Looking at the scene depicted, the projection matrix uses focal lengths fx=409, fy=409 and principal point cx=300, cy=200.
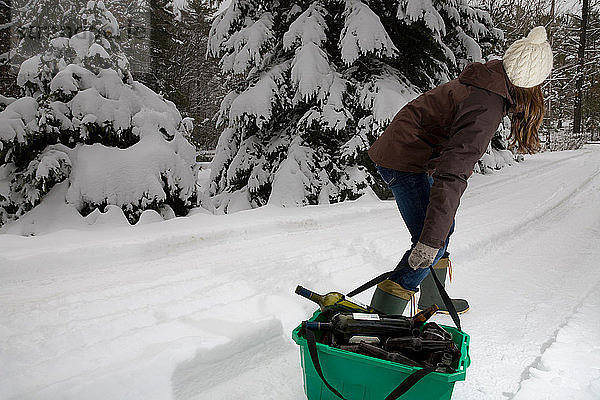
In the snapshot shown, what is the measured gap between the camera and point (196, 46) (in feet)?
82.4

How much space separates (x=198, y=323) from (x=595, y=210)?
6.48 metres

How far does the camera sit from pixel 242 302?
9.09ft

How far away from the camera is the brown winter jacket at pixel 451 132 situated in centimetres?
176

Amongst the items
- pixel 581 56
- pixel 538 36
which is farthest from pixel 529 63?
pixel 581 56

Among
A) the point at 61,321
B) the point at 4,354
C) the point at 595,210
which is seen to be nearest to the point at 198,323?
the point at 61,321

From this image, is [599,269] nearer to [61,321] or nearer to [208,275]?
[208,275]

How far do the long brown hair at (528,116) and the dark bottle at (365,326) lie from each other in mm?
1003

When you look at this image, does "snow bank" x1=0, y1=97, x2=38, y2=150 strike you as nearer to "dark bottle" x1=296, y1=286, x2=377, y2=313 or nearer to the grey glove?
"dark bottle" x1=296, y1=286, x2=377, y2=313

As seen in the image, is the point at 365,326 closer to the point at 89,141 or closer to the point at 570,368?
the point at 570,368

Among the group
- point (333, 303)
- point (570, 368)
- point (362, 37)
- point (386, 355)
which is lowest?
point (570, 368)

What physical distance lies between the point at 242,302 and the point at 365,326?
1.19 m

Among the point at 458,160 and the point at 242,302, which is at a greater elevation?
the point at 458,160

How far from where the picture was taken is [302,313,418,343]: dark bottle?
178cm

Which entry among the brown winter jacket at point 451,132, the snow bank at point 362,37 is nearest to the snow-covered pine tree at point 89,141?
the snow bank at point 362,37
